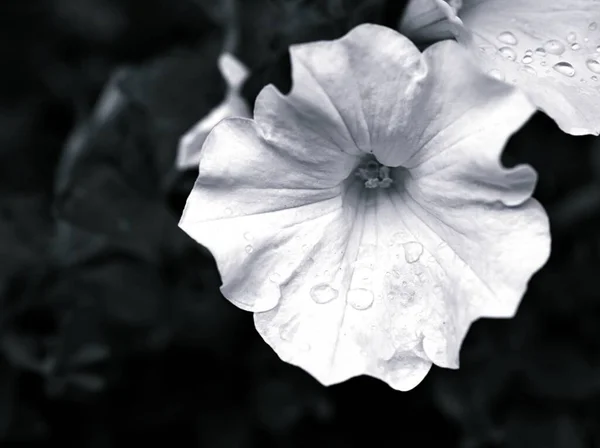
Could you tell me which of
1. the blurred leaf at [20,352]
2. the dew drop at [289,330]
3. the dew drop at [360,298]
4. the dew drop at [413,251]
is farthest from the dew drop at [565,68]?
the blurred leaf at [20,352]

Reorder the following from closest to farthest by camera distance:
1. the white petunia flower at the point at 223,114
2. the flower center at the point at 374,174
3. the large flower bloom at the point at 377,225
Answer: the large flower bloom at the point at 377,225
the flower center at the point at 374,174
the white petunia flower at the point at 223,114

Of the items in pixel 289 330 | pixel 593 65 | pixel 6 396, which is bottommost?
Answer: pixel 6 396

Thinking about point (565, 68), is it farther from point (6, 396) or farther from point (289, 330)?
point (6, 396)

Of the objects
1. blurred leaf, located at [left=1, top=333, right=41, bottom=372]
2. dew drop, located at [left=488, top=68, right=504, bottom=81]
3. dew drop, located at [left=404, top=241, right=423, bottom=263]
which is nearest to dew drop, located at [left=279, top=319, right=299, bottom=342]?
dew drop, located at [left=404, top=241, right=423, bottom=263]

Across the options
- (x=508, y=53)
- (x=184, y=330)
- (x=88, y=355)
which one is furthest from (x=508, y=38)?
(x=88, y=355)

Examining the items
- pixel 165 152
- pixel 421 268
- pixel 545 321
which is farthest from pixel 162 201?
pixel 545 321

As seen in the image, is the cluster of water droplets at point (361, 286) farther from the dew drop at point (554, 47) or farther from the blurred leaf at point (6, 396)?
the blurred leaf at point (6, 396)
